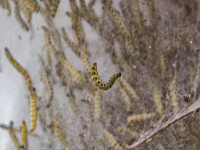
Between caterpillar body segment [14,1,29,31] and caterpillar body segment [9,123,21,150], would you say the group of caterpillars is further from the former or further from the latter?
caterpillar body segment [14,1,29,31]

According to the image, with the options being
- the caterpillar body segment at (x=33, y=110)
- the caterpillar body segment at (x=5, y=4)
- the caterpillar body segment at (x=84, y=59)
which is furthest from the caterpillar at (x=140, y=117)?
the caterpillar body segment at (x=5, y=4)

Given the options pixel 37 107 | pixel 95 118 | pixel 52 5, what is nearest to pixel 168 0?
pixel 52 5

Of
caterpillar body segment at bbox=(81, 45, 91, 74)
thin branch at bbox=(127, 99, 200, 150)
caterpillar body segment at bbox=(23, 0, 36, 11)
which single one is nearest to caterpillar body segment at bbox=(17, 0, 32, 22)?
caterpillar body segment at bbox=(23, 0, 36, 11)

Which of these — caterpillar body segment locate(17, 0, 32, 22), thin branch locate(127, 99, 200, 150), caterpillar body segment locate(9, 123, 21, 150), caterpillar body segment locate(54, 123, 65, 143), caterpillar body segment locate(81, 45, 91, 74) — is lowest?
thin branch locate(127, 99, 200, 150)

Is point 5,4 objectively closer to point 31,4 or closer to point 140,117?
point 31,4

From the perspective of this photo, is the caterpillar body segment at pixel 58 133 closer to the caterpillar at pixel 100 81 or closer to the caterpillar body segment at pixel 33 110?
the caterpillar body segment at pixel 33 110

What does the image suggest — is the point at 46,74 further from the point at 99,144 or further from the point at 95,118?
the point at 99,144

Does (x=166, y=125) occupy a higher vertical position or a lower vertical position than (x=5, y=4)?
lower

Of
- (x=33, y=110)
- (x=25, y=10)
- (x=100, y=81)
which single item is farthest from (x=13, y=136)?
(x=25, y=10)
